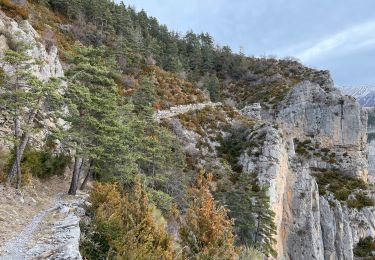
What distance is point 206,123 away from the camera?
4791cm

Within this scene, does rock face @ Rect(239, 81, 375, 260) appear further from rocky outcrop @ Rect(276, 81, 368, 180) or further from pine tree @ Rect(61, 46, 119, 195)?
pine tree @ Rect(61, 46, 119, 195)

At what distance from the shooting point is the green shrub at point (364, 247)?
43975 millimetres

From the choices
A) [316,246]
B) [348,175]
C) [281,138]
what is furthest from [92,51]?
[348,175]

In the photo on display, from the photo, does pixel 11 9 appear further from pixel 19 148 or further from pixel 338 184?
pixel 338 184

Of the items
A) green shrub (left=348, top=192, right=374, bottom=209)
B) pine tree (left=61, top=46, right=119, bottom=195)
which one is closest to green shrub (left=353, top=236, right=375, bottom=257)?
green shrub (left=348, top=192, right=374, bottom=209)

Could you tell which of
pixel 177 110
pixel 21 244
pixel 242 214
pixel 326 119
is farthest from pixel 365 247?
pixel 21 244

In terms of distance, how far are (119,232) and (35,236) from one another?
281 centimetres

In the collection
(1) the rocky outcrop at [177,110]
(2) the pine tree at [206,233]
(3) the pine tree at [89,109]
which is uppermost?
(1) the rocky outcrop at [177,110]

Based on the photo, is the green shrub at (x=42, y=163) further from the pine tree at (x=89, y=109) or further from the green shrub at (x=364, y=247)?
the green shrub at (x=364, y=247)

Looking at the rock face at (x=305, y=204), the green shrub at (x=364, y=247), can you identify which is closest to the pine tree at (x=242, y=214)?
the rock face at (x=305, y=204)

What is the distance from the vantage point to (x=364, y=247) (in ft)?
148

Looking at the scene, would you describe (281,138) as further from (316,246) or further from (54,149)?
(54,149)

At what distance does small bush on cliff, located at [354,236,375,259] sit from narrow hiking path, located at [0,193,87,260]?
43.0 m

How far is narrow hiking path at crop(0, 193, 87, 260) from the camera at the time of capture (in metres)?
9.13
